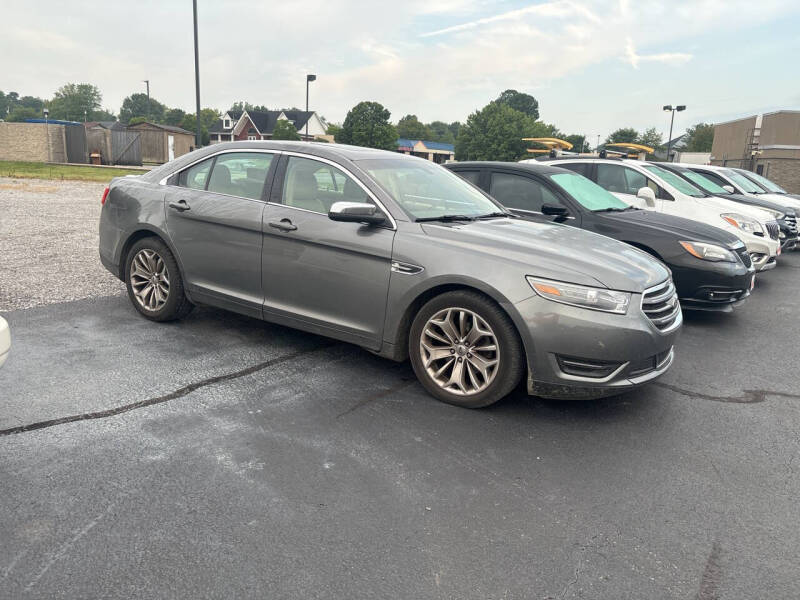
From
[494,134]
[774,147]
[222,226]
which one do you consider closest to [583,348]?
[222,226]

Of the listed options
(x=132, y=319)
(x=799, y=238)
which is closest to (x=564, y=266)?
(x=132, y=319)

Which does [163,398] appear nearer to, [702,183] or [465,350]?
[465,350]

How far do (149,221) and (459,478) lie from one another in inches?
147

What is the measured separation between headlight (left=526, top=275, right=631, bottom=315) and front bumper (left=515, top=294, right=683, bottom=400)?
0.04 meters

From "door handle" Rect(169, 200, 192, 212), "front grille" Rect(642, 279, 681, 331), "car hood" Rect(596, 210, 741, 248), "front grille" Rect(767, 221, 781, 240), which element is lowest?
"front grille" Rect(642, 279, 681, 331)

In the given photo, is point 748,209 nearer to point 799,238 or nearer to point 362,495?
point 799,238

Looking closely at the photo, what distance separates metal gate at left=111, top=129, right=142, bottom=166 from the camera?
37250mm

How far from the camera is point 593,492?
3.17 m

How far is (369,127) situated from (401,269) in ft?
248

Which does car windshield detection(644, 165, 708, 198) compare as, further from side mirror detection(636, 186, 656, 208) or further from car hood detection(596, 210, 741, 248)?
car hood detection(596, 210, 741, 248)

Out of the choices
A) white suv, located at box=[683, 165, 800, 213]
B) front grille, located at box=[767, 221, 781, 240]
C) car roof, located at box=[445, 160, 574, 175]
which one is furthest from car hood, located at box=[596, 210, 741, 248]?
white suv, located at box=[683, 165, 800, 213]

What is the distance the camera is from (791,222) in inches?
467

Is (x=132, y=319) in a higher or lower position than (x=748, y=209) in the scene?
lower

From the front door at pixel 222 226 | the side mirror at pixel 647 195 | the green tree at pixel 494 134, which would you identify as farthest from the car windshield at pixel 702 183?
the green tree at pixel 494 134
